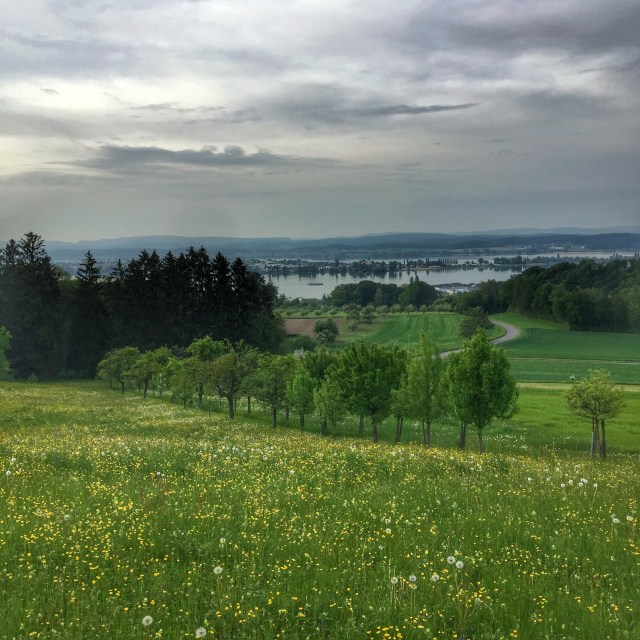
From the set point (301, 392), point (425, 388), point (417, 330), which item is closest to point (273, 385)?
point (301, 392)

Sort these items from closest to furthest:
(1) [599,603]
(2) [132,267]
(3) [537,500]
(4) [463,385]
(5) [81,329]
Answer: (1) [599,603], (3) [537,500], (4) [463,385], (5) [81,329], (2) [132,267]

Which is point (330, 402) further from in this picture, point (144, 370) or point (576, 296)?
point (576, 296)

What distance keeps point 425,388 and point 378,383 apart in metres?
3.82

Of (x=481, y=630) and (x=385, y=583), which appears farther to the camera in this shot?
(x=385, y=583)

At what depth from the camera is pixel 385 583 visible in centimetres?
850

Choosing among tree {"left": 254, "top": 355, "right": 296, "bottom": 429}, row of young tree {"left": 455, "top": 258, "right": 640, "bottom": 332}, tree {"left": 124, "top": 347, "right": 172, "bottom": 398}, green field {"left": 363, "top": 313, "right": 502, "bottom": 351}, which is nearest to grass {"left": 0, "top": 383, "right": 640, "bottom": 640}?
tree {"left": 254, "top": 355, "right": 296, "bottom": 429}

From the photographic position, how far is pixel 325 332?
136 metres

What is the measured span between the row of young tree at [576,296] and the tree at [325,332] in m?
50.8

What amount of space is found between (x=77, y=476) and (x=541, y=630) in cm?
1115

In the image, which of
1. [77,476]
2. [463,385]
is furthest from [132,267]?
[77,476]

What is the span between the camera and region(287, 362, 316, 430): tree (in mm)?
45250

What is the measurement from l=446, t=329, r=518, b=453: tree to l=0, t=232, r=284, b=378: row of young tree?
6558 cm

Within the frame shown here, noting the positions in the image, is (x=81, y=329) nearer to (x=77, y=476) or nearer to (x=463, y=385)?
(x=463, y=385)

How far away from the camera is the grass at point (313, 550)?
300 inches
